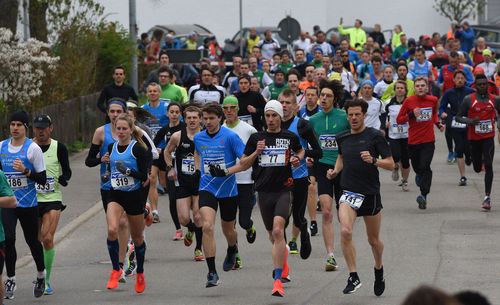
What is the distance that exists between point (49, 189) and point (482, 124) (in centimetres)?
729

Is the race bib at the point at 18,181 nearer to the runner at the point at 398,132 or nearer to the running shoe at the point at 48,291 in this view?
the running shoe at the point at 48,291

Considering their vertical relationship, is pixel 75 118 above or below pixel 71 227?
above

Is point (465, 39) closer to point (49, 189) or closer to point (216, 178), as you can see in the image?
point (216, 178)

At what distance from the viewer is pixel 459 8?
→ 56625 millimetres

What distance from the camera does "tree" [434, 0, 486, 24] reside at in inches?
2210

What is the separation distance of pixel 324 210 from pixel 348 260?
1880 mm

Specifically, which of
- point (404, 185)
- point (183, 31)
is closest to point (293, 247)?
point (404, 185)

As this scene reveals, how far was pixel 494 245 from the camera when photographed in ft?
50.2

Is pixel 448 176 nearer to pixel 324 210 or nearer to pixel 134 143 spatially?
pixel 324 210

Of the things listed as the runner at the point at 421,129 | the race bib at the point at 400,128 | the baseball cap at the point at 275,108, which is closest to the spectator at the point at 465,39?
the race bib at the point at 400,128

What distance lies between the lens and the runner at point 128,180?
12594mm

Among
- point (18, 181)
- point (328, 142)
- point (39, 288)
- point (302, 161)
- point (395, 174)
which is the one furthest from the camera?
point (395, 174)

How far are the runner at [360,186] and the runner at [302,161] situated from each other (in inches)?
37.5

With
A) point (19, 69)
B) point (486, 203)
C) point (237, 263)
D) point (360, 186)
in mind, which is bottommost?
point (486, 203)
